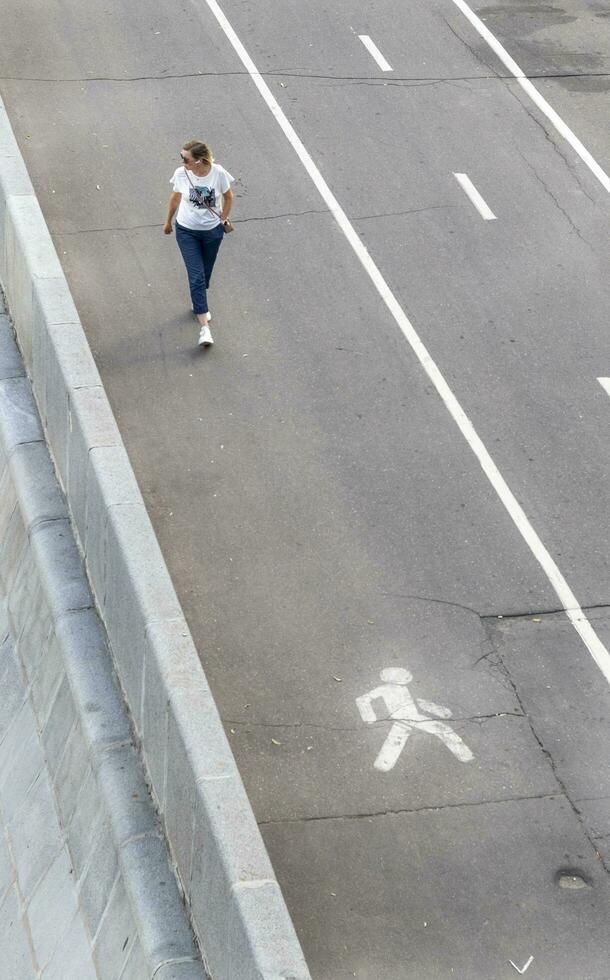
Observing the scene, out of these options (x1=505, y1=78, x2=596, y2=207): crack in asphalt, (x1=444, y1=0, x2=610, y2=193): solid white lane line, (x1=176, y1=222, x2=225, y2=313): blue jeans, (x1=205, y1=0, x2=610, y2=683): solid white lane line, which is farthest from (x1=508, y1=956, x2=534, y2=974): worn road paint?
(x1=444, y1=0, x2=610, y2=193): solid white lane line

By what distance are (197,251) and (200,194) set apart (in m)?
0.56

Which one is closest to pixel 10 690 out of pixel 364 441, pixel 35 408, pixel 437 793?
pixel 35 408

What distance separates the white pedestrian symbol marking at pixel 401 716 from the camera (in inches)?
334

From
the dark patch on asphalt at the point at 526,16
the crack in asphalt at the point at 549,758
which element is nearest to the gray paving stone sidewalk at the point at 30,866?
the crack in asphalt at the point at 549,758

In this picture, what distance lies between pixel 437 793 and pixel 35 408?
4029 mm

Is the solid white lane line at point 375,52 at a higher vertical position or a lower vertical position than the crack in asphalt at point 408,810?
lower

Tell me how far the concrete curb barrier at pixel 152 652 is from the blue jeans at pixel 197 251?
6.44ft

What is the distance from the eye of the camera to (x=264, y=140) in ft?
51.9

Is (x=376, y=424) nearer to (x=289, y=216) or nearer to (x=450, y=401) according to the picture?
(x=450, y=401)

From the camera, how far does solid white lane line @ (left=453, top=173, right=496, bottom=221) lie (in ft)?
47.9

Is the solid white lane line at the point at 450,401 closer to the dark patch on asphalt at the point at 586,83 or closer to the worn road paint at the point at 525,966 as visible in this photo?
the worn road paint at the point at 525,966

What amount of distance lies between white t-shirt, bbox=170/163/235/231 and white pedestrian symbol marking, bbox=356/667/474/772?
15.4 feet

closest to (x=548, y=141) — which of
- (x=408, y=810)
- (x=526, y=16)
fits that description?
(x=526, y=16)

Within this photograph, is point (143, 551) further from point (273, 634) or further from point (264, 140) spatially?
point (264, 140)
